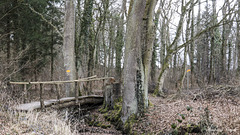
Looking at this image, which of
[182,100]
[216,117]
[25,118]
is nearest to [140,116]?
[182,100]

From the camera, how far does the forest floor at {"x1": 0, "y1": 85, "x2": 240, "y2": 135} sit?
444 cm

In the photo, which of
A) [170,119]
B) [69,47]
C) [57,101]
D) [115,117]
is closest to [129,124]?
[115,117]

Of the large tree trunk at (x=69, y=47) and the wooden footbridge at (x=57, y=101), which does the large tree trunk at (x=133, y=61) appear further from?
the large tree trunk at (x=69, y=47)

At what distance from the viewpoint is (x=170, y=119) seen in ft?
19.1

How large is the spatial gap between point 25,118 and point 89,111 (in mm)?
4218

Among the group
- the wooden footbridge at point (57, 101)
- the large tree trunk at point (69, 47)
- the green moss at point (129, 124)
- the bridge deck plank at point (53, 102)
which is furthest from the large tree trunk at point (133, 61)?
the large tree trunk at point (69, 47)

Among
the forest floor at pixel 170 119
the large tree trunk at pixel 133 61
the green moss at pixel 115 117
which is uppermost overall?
the large tree trunk at pixel 133 61

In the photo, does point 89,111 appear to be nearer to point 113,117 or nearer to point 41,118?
point 113,117

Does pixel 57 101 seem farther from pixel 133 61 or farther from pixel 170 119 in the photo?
pixel 170 119

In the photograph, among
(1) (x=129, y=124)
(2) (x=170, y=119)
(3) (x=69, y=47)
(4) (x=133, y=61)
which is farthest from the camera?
(3) (x=69, y=47)

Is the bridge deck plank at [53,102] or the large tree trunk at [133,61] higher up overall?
the large tree trunk at [133,61]

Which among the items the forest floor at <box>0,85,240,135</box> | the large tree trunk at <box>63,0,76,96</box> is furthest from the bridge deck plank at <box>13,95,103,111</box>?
the large tree trunk at <box>63,0,76,96</box>

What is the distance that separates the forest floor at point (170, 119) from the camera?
14.6 ft

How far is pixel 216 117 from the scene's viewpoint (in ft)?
16.3
